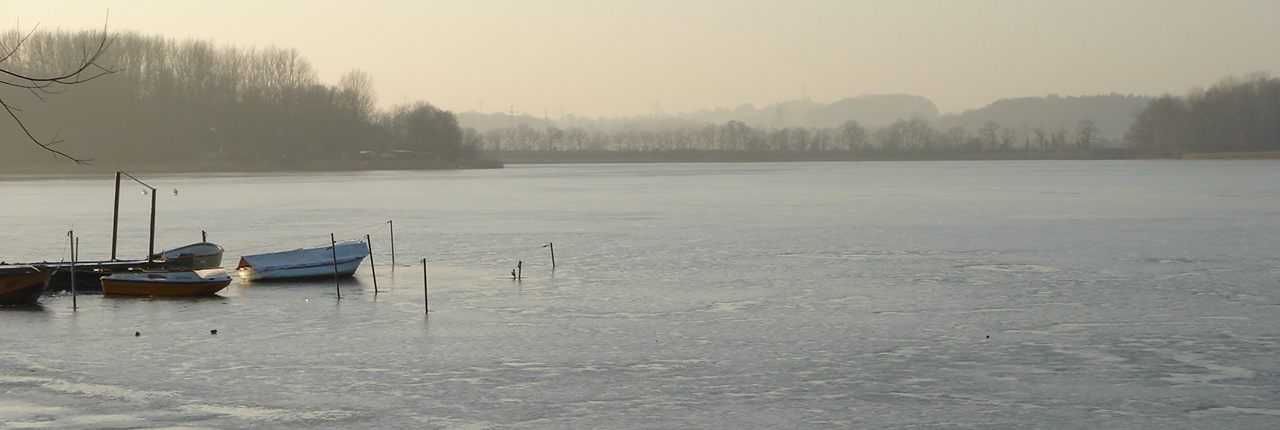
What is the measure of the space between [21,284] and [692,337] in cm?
1179

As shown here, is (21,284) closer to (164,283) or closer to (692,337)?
(164,283)

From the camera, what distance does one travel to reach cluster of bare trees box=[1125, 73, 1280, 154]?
155 meters

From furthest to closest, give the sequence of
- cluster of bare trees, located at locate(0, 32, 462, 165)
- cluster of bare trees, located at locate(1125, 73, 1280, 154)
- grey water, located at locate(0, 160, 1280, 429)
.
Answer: cluster of bare trees, located at locate(1125, 73, 1280, 154)
cluster of bare trees, located at locate(0, 32, 462, 165)
grey water, located at locate(0, 160, 1280, 429)

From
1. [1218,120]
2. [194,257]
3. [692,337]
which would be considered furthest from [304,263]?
[1218,120]

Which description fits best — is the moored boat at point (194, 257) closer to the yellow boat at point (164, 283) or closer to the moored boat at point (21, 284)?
the yellow boat at point (164, 283)

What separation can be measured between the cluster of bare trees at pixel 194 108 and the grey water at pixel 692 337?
3018 inches

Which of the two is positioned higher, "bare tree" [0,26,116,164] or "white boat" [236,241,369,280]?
"bare tree" [0,26,116,164]

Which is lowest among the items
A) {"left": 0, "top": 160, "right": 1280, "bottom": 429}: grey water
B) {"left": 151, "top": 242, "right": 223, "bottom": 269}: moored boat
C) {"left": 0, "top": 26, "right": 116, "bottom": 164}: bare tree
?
{"left": 0, "top": 160, "right": 1280, "bottom": 429}: grey water

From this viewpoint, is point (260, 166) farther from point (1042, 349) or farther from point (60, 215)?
Answer: point (1042, 349)

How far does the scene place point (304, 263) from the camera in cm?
2306

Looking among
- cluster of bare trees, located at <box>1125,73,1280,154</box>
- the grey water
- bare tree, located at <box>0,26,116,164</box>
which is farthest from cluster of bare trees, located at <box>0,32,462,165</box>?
cluster of bare trees, located at <box>1125,73,1280,154</box>

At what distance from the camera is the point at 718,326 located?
53.0ft

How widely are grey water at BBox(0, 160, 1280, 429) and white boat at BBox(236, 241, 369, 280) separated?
1.15 ft

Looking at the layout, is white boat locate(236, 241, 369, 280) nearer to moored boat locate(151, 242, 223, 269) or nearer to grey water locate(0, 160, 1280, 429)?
grey water locate(0, 160, 1280, 429)
